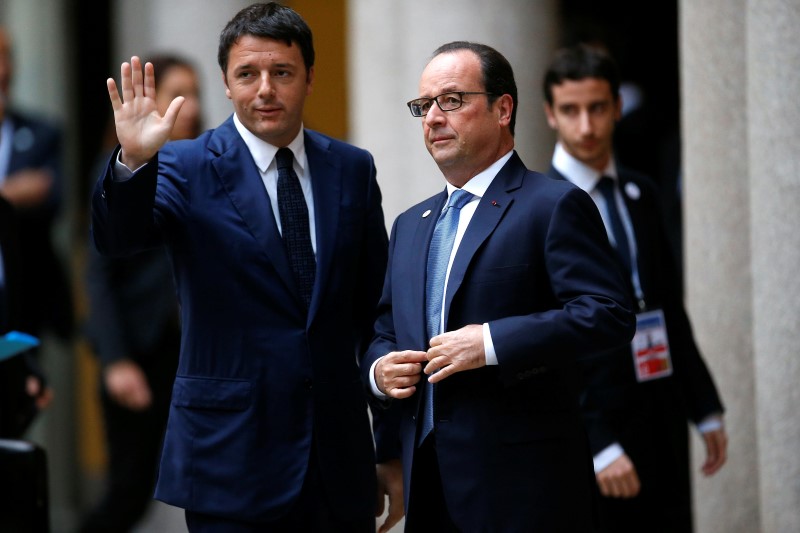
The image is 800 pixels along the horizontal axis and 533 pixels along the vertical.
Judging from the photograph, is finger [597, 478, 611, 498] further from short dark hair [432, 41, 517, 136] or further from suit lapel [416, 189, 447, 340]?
short dark hair [432, 41, 517, 136]

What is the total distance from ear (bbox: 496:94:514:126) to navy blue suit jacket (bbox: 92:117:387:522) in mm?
657

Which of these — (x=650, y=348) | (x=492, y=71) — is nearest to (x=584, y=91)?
(x=650, y=348)

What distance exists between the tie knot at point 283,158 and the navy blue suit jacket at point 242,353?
10 cm

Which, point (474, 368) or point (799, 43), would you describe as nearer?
point (474, 368)

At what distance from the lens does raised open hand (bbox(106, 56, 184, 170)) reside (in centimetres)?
376

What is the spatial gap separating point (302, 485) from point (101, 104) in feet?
25.0

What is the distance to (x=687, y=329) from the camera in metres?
5.12

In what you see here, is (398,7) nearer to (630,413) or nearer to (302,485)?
(630,413)

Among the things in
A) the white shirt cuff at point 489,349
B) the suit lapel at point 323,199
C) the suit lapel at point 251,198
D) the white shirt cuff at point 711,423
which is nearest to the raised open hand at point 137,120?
the suit lapel at point 251,198

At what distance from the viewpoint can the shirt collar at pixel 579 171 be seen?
5.25 meters

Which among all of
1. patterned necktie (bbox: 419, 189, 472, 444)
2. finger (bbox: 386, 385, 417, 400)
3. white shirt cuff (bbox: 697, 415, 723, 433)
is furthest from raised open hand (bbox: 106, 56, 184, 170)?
white shirt cuff (bbox: 697, 415, 723, 433)

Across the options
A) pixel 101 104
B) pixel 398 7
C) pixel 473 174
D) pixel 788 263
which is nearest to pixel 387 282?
pixel 473 174

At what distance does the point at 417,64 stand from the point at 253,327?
300 centimetres

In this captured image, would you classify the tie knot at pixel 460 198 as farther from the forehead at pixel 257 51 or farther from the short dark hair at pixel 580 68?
the short dark hair at pixel 580 68
